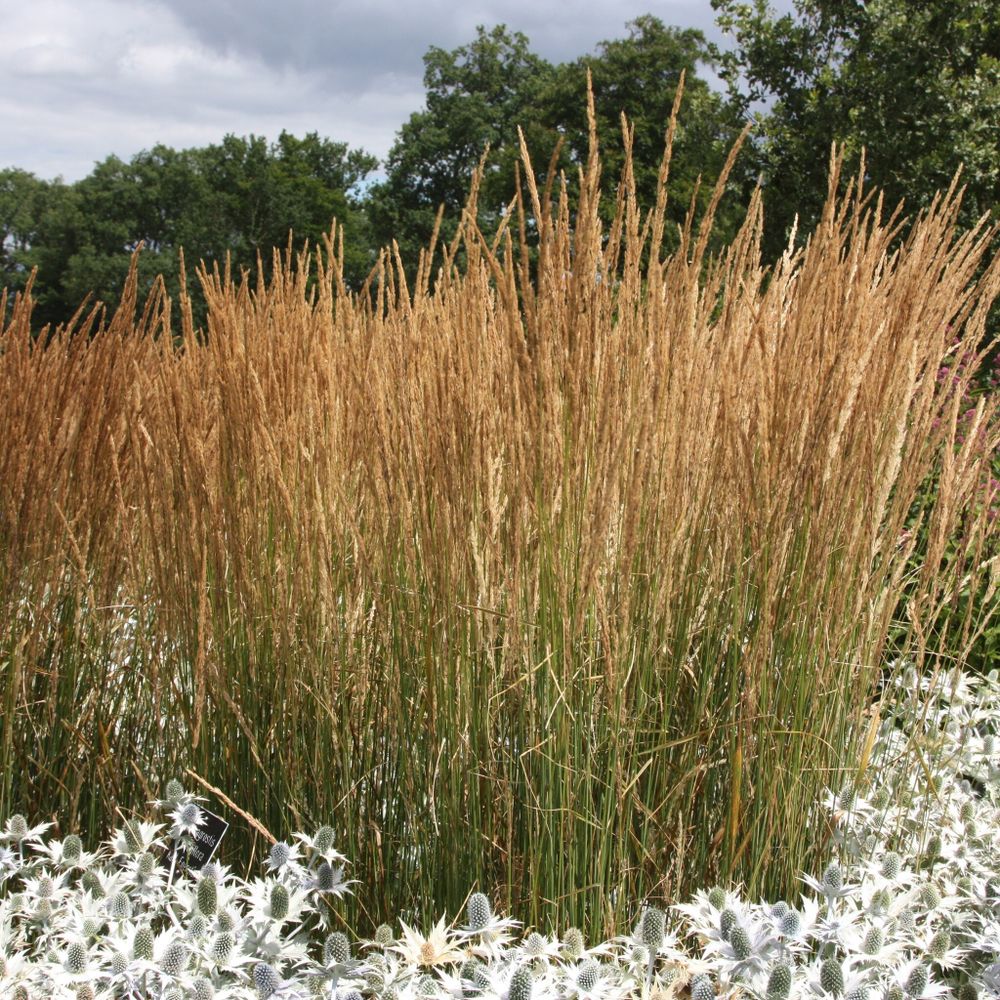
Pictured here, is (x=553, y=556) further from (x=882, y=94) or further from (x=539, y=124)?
(x=539, y=124)

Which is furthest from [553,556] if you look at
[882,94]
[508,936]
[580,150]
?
[580,150]

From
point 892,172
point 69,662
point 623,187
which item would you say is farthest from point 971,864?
point 892,172

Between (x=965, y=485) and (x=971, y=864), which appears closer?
(x=965, y=485)

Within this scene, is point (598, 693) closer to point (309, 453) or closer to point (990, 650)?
point (309, 453)

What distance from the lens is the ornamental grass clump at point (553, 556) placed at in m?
1.81

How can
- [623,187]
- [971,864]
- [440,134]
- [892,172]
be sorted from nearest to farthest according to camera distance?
[623,187], [971,864], [892,172], [440,134]

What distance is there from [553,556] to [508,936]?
638 millimetres

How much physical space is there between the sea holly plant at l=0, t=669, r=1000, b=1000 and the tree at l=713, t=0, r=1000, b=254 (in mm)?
9792

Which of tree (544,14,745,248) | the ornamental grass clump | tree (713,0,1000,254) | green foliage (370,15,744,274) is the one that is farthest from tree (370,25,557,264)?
the ornamental grass clump

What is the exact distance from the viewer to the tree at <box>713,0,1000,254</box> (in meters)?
10.8

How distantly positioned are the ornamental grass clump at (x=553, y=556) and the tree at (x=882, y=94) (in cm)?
960

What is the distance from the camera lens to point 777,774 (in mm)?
1933

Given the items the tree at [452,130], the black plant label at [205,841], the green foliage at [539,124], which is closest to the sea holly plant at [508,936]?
the black plant label at [205,841]

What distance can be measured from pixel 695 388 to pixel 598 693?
591 millimetres
